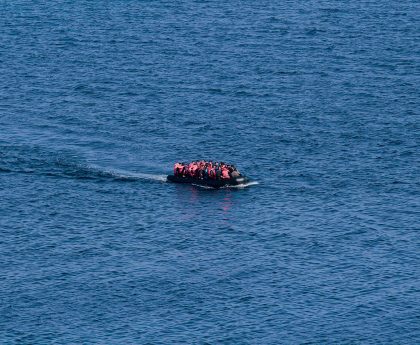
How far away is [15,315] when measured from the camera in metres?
170

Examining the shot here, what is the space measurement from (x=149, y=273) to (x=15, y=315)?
67.2 ft

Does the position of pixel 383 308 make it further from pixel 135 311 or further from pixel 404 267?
pixel 135 311

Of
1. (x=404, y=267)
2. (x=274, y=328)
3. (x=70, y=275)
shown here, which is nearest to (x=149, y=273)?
(x=70, y=275)

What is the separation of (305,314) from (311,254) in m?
17.9

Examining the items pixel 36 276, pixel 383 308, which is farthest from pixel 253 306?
pixel 36 276

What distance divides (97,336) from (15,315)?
39.8ft

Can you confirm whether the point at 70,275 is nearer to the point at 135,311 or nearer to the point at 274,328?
the point at 135,311

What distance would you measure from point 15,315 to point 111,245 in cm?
2407

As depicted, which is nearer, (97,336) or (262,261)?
(97,336)

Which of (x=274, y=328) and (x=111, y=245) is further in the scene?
(x=111, y=245)

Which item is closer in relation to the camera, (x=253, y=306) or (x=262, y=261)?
(x=253, y=306)

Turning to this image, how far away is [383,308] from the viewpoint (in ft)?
565

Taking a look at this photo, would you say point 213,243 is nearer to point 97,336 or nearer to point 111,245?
point 111,245

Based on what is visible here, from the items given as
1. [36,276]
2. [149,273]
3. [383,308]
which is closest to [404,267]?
[383,308]
